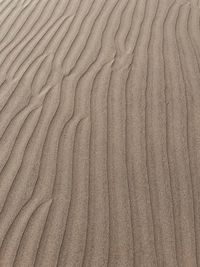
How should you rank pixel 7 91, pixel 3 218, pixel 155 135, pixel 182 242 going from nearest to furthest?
pixel 182 242, pixel 3 218, pixel 155 135, pixel 7 91

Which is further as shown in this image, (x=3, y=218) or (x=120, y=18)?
(x=120, y=18)

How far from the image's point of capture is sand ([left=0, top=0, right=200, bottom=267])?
2463mm

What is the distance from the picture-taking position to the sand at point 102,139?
8.08 ft

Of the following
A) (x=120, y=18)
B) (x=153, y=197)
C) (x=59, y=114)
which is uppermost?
(x=120, y=18)

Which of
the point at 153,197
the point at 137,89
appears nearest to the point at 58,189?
the point at 153,197

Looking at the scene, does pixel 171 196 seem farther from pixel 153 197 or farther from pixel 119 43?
pixel 119 43

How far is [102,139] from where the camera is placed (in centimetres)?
306

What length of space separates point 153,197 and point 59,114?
1.03 meters

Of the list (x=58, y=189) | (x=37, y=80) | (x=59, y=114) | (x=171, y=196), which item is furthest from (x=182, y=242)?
(x=37, y=80)

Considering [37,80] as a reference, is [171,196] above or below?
below

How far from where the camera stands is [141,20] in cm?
439

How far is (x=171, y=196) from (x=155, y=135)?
526 mm

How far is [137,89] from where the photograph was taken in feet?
11.4

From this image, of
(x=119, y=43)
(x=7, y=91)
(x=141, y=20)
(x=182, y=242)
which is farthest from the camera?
(x=141, y=20)
